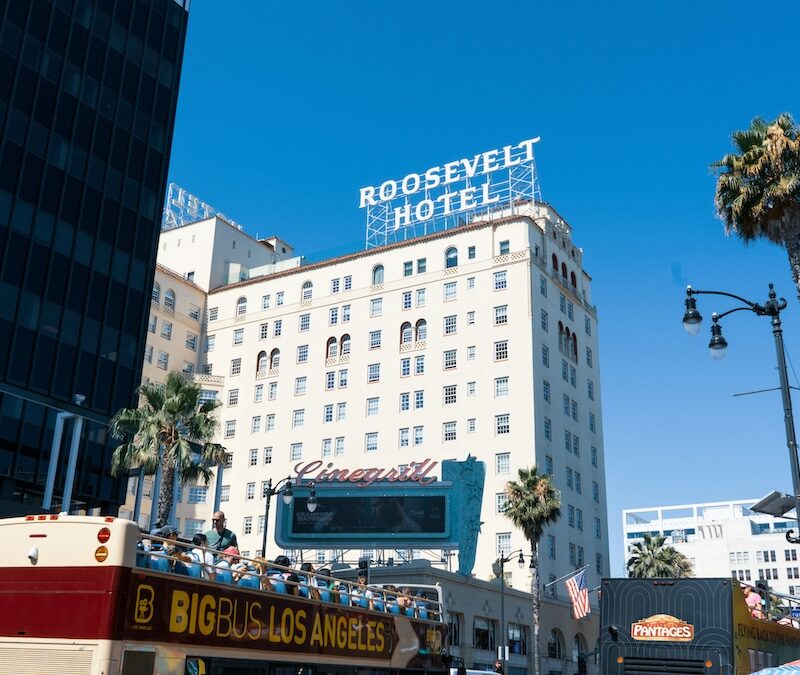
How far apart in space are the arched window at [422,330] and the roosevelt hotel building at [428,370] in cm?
13

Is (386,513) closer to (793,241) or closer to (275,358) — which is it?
(275,358)

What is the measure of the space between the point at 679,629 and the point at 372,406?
55965mm

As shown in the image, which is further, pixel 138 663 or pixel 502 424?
pixel 502 424

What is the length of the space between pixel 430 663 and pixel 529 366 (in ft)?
A: 167

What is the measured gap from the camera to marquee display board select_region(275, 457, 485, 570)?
6003 cm

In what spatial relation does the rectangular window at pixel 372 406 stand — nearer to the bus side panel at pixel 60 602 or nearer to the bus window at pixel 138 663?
the bus side panel at pixel 60 602

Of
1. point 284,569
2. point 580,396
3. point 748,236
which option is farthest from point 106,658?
point 580,396

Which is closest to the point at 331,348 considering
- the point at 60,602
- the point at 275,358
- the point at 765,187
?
the point at 275,358

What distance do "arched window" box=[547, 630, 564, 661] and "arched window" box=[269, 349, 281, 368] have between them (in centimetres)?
3391

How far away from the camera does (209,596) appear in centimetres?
1220

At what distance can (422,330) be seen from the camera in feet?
246

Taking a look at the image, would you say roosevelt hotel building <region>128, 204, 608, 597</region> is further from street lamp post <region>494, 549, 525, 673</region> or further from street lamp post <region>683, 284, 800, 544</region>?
street lamp post <region>683, 284, 800, 544</region>

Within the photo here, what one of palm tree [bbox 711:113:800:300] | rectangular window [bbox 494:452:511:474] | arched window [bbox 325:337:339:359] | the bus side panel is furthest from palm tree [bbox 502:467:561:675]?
the bus side panel

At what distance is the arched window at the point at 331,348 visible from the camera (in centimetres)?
7825
